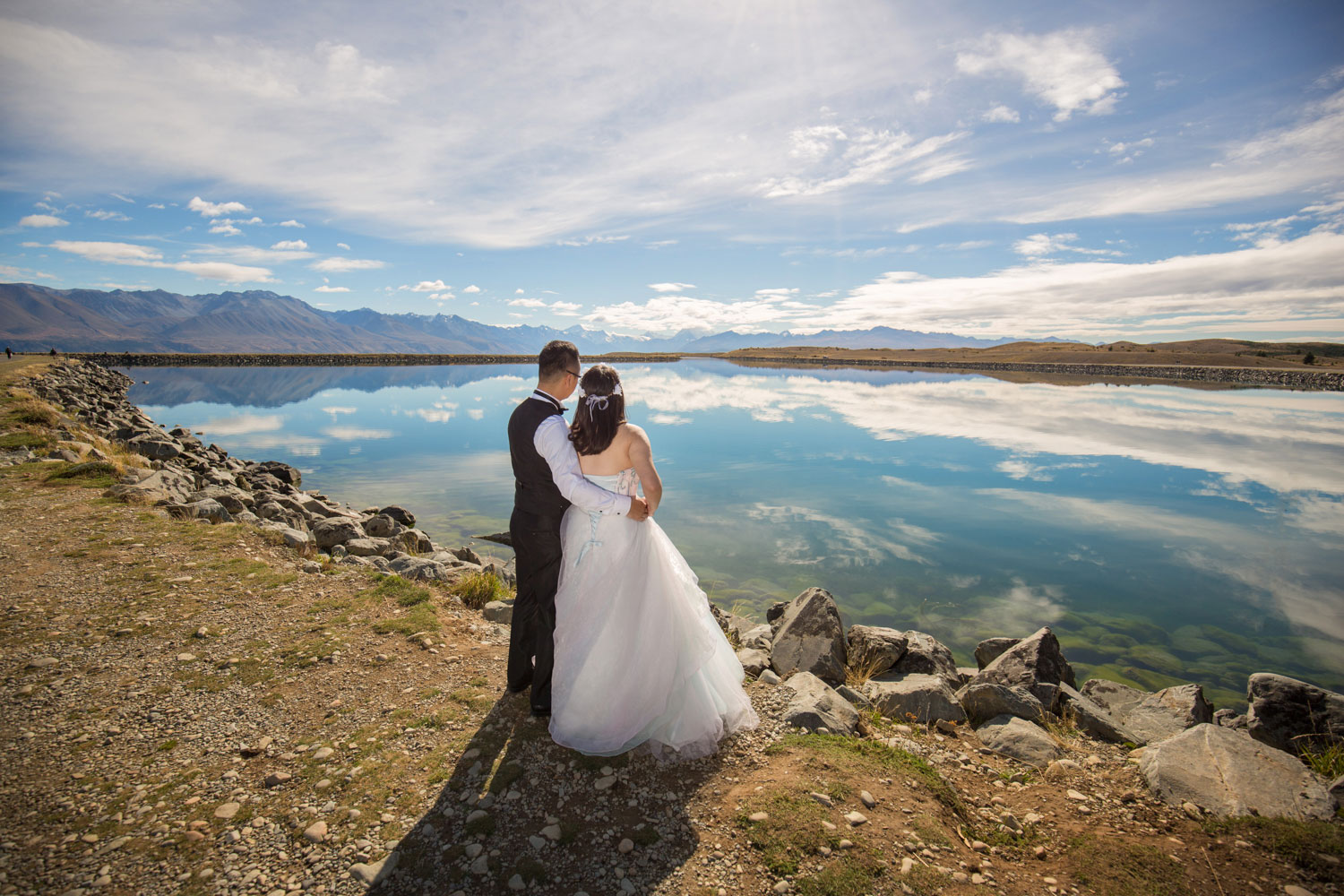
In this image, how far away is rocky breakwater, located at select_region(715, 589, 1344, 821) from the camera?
482cm

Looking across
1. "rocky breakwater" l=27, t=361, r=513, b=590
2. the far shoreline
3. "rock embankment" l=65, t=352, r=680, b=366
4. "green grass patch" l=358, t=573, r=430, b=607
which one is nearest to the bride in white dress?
"rocky breakwater" l=27, t=361, r=513, b=590

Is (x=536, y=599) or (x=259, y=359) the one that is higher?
(x=259, y=359)

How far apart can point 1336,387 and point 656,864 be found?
95925 mm

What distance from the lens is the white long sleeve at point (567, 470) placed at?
4.95 metres

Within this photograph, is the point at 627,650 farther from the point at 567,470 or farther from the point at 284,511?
the point at 284,511

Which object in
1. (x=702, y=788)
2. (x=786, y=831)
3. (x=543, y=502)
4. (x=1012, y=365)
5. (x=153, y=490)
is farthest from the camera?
(x=1012, y=365)

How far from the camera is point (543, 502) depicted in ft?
17.3

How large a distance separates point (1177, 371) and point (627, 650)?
115240mm

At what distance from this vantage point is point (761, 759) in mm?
5074

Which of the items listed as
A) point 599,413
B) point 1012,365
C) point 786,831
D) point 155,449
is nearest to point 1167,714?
point 786,831

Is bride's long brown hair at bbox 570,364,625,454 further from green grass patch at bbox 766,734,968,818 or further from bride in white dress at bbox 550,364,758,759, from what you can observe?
green grass patch at bbox 766,734,968,818

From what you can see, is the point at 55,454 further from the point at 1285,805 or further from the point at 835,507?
the point at 1285,805

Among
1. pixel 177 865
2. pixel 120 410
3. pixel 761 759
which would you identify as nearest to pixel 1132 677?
pixel 761 759

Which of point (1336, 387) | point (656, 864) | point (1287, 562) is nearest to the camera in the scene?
point (656, 864)
